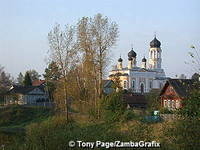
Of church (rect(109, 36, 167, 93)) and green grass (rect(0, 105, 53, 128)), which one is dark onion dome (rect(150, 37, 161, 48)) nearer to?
church (rect(109, 36, 167, 93))

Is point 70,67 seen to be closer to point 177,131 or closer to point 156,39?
point 177,131

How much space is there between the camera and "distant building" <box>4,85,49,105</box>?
68.8 meters

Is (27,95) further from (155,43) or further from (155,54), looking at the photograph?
(155,43)

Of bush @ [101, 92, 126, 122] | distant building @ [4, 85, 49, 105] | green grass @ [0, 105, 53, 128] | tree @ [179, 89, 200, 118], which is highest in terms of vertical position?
tree @ [179, 89, 200, 118]

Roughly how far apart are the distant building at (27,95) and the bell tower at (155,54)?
2799 centimetres

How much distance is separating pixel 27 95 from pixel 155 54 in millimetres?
32801

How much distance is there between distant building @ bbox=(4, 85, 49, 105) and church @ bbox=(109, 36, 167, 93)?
18.9m

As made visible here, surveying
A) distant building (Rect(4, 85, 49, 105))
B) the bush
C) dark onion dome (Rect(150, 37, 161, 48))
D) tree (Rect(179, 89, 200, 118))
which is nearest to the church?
dark onion dome (Rect(150, 37, 161, 48))

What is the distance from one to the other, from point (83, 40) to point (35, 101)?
142 ft

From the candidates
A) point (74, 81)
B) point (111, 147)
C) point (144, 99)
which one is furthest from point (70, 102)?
point (111, 147)

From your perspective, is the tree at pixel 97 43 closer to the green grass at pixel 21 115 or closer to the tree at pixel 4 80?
the green grass at pixel 21 115

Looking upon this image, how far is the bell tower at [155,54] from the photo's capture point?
88.1m

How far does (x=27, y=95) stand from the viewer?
72.4m

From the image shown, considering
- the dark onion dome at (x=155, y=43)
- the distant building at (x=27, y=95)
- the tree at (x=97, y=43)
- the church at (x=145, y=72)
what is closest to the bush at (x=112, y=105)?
the tree at (x=97, y=43)
